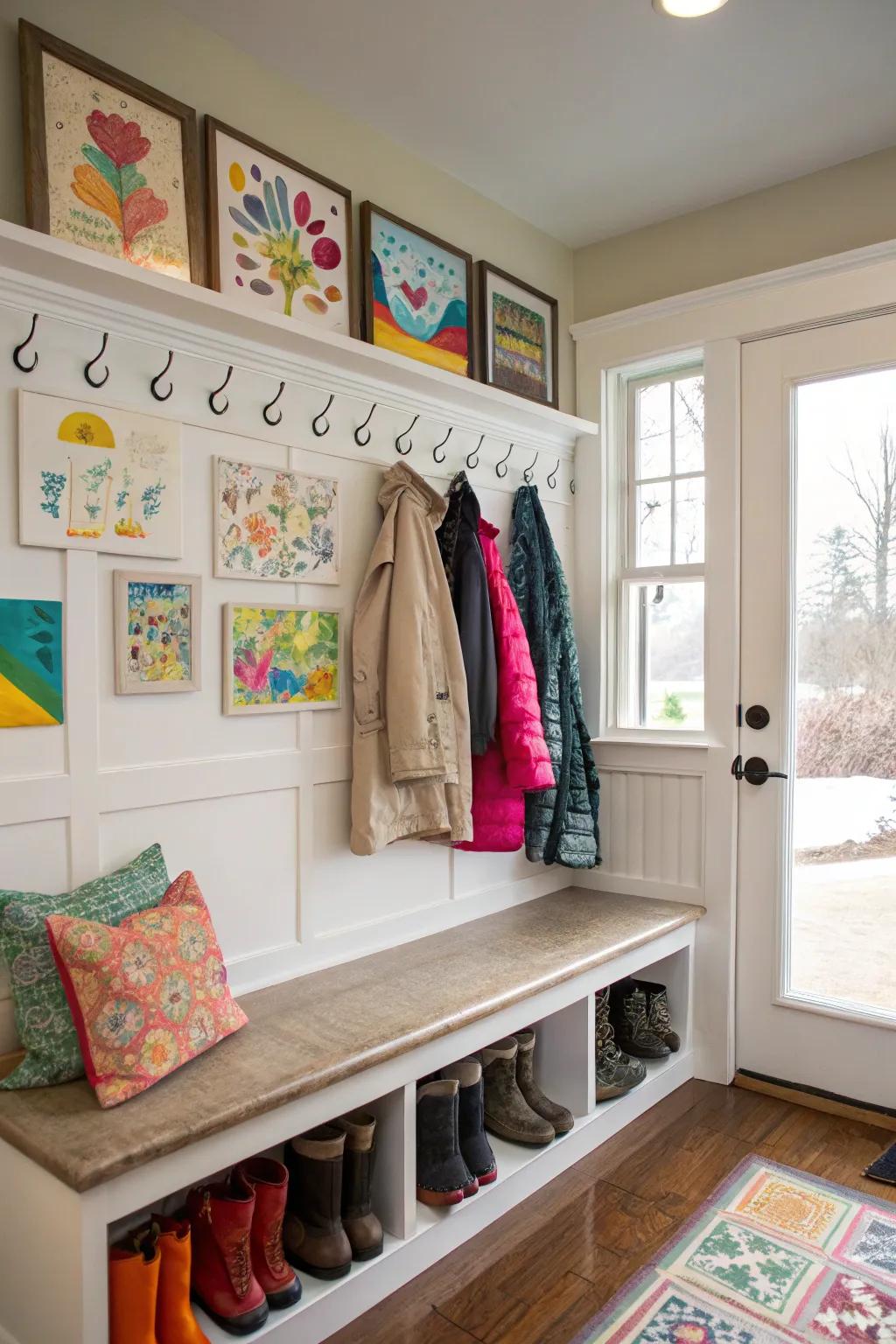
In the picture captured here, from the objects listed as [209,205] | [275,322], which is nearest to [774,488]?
[275,322]

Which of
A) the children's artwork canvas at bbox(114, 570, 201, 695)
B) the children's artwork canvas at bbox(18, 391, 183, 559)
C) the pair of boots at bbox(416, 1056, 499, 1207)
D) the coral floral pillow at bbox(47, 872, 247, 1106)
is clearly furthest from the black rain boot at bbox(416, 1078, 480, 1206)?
the children's artwork canvas at bbox(18, 391, 183, 559)

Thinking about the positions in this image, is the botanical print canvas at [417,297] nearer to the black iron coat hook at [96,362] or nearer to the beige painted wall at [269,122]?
the beige painted wall at [269,122]

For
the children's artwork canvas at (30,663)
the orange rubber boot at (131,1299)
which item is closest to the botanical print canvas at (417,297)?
the children's artwork canvas at (30,663)

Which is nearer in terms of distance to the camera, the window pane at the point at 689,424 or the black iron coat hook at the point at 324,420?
the black iron coat hook at the point at 324,420

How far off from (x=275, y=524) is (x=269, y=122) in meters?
0.96

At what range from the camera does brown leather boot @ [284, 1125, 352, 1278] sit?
5.93 ft

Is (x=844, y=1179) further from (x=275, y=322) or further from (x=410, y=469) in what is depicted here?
(x=275, y=322)

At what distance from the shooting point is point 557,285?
318cm

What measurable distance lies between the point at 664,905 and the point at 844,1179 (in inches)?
33.6

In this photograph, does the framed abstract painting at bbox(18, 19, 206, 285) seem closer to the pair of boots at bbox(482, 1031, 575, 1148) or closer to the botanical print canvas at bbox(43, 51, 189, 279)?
the botanical print canvas at bbox(43, 51, 189, 279)

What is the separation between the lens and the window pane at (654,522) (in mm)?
3078

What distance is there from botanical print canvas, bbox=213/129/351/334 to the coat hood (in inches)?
14.9

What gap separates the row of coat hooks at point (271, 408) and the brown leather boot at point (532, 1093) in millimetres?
1546

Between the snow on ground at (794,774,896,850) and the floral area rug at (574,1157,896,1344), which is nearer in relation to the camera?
the floral area rug at (574,1157,896,1344)
